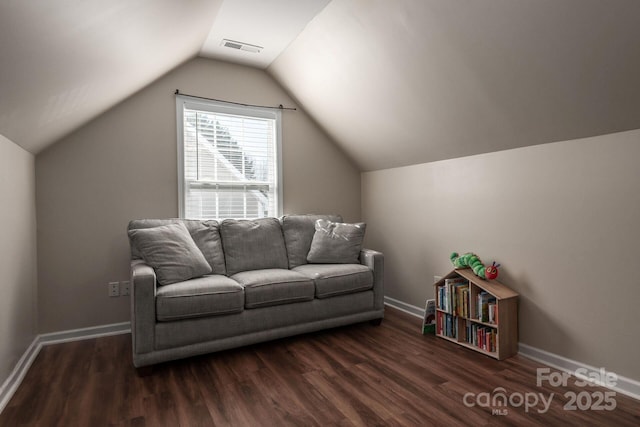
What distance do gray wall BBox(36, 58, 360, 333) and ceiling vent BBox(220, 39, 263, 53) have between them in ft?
1.25

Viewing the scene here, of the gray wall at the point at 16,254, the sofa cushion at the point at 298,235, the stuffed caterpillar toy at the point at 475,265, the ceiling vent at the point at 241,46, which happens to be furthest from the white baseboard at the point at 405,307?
the gray wall at the point at 16,254

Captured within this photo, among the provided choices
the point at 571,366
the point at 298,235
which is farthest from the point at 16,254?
the point at 571,366

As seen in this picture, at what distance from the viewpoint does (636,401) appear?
208 centimetres

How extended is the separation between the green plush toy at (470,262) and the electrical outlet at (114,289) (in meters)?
2.91

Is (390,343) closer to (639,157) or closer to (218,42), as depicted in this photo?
(639,157)

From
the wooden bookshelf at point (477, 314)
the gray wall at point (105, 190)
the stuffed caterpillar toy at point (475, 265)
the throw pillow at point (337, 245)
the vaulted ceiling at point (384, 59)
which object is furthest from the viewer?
the throw pillow at point (337, 245)

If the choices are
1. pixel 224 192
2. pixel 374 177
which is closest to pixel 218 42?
pixel 224 192

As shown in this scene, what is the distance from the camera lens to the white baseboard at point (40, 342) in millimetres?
2152

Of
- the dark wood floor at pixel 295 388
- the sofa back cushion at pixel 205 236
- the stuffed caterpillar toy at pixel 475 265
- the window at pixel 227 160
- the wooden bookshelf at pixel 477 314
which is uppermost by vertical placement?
the window at pixel 227 160

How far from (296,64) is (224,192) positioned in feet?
4.77

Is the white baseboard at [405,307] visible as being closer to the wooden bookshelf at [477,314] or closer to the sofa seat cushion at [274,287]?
the wooden bookshelf at [477,314]

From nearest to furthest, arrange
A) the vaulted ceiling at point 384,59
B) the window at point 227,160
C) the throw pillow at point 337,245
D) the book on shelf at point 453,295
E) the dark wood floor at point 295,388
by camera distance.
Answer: the vaulted ceiling at point 384,59, the dark wood floor at point 295,388, the book on shelf at point 453,295, the throw pillow at point 337,245, the window at point 227,160

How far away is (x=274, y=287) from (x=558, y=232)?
205 cm

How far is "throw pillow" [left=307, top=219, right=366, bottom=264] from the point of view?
350 cm
